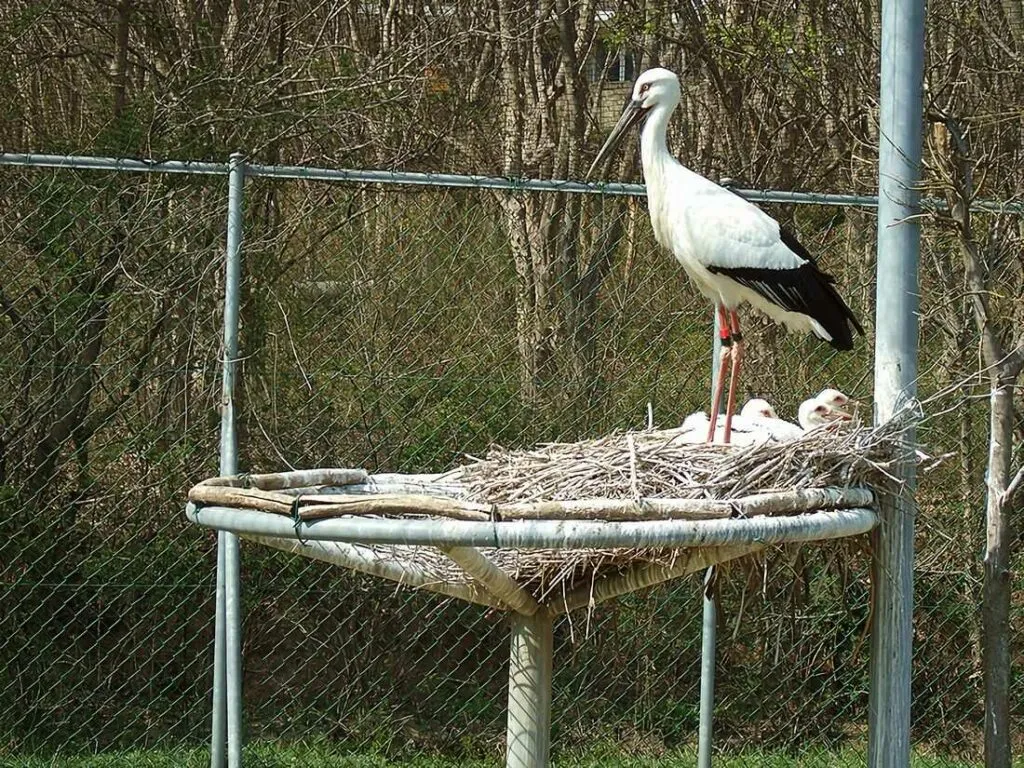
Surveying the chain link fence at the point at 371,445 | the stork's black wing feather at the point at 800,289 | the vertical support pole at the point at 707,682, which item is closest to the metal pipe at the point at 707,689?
the vertical support pole at the point at 707,682

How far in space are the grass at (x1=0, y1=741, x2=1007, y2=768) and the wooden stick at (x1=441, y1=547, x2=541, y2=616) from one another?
236 centimetres

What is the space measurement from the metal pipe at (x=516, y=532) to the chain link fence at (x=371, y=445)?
7.41 ft

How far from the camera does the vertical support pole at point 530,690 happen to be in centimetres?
369

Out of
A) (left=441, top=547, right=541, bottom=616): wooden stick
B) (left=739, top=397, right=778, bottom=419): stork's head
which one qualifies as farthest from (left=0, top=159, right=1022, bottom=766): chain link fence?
(left=441, top=547, right=541, bottom=616): wooden stick

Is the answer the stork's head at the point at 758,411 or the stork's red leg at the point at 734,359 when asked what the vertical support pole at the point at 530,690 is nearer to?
the stork's red leg at the point at 734,359

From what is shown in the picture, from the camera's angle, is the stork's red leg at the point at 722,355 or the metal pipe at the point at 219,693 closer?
the metal pipe at the point at 219,693

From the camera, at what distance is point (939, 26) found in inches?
273

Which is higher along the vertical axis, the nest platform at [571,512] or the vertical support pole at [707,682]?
the nest platform at [571,512]

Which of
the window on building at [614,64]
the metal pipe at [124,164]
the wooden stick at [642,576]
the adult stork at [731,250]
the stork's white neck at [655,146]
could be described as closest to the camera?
the wooden stick at [642,576]

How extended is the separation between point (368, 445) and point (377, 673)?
1.13m

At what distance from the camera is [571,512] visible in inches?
119

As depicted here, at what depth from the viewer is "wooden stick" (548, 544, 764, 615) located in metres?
3.38

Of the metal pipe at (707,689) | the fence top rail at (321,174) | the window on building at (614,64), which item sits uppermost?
the window on building at (614,64)

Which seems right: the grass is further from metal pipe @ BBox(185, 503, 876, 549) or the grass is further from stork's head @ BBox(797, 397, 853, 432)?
metal pipe @ BBox(185, 503, 876, 549)
